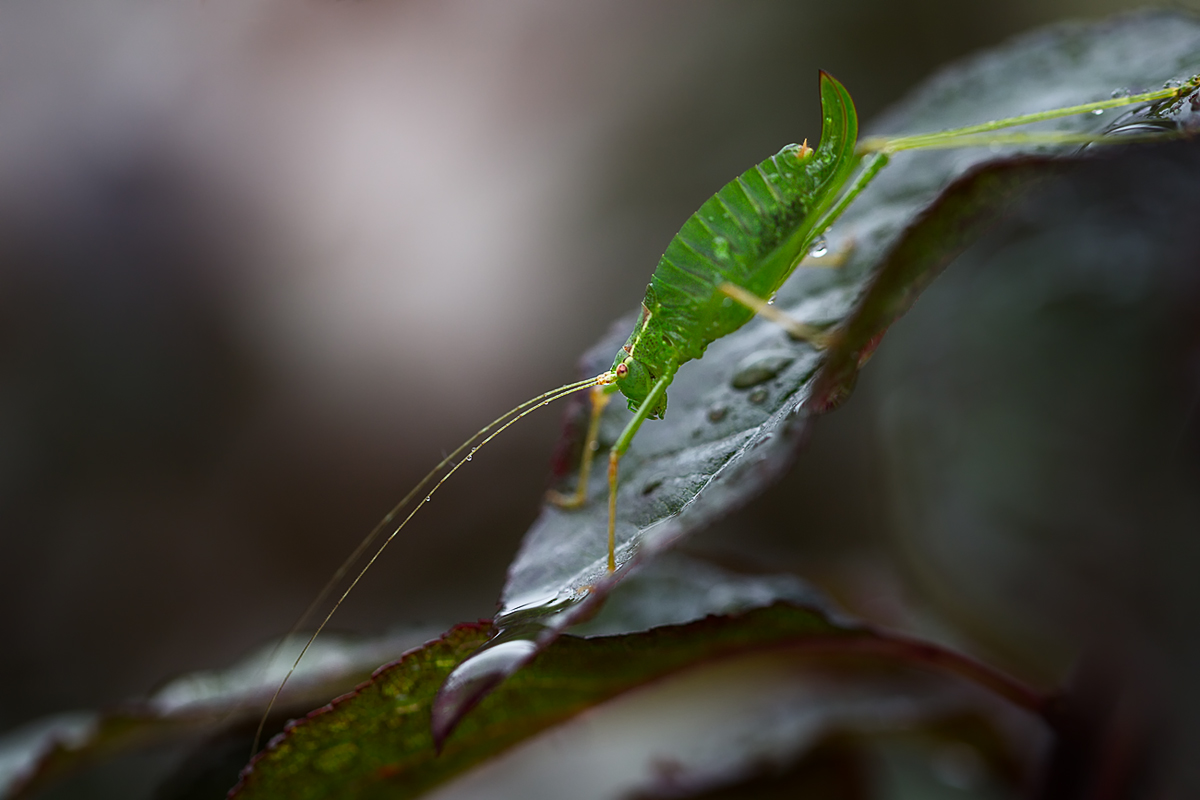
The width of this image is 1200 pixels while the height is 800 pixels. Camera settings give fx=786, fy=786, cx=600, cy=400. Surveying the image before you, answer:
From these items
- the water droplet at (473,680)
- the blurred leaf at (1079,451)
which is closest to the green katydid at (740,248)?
the blurred leaf at (1079,451)

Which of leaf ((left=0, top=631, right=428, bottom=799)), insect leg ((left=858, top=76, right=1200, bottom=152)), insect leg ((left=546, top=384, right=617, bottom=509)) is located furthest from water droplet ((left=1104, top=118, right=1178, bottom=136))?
leaf ((left=0, top=631, right=428, bottom=799))

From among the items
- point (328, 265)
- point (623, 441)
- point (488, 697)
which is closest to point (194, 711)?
point (488, 697)

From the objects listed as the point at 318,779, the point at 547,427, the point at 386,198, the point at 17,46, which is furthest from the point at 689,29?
the point at 318,779

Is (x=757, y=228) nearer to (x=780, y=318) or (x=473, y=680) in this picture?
(x=780, y=318)

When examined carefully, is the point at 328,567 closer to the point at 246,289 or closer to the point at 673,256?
the point at 246,289

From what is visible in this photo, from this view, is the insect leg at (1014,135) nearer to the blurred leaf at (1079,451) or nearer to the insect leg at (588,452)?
the blurred leaf at (1079,451)
